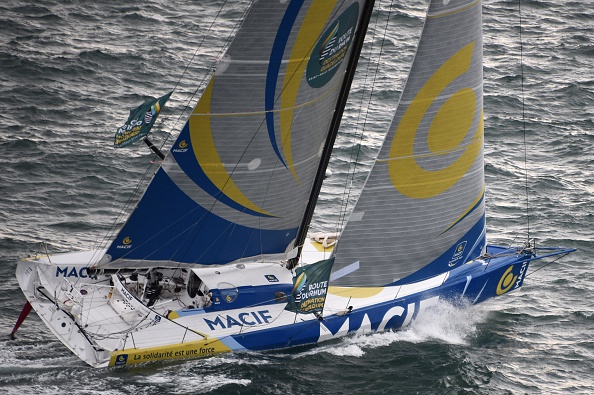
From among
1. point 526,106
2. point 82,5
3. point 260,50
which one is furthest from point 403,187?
point 82,5

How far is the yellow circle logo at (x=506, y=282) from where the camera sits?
26.5 meters

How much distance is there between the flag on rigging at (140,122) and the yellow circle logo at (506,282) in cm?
935

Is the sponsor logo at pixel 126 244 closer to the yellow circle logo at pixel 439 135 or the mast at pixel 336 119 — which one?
the mast at pixel 336 119

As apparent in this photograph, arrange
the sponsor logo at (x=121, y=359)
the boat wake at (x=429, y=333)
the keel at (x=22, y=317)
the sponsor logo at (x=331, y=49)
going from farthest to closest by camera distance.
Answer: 1. the boat wake at (x=429, y=333)
2. the keel at (x=22, y=317)
3. the sponsor logo at (x=331, y=49)
4. the sponsor logo at (x=121, y=359)

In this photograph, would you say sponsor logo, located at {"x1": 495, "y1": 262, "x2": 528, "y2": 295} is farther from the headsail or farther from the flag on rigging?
the flag on rigging

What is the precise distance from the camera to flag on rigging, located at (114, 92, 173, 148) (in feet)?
78.1

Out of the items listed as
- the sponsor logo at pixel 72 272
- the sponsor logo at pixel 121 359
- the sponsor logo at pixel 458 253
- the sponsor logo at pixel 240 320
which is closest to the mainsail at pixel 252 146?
the sponsor logo at pixel 240 320

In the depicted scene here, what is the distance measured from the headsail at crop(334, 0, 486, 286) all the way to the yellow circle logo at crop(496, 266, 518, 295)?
184 centimetres

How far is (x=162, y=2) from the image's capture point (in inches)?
1699

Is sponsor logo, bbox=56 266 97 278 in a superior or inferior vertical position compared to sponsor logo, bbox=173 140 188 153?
inferior

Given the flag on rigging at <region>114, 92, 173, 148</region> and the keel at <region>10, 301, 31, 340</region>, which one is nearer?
the keel at <region>10, 301, 31, 340</region>

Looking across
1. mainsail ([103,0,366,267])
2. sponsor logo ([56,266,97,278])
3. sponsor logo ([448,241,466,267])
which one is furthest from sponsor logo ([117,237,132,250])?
sponsor logo ([448,241,466,267])

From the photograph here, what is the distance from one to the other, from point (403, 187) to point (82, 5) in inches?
859

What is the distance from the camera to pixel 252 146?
22.9m
